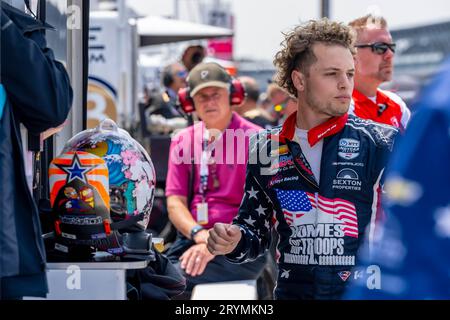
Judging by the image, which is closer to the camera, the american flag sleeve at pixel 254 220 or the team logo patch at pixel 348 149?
the team logo patch at pixel 348 149

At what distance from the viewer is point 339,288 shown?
3398mm

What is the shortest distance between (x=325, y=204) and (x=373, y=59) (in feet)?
6.32

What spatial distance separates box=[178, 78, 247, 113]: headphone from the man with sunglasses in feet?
2.86

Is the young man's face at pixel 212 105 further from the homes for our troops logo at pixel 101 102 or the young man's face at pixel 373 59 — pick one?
the homes for our troops logo at pixel 101 102

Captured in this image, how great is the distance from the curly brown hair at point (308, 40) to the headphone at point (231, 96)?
174cm

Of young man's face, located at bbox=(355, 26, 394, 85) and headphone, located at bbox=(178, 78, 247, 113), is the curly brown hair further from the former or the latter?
headphone, located at bbox=(178, 78, 247, 113)

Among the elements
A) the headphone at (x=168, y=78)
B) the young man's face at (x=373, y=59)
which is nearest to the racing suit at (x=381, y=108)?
the young man's face at (x=373, y=59)

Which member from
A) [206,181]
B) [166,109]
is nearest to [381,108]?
[206,181]

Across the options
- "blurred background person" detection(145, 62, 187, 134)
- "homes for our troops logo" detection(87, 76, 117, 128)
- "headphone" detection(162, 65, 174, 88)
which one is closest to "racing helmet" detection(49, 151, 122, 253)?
"homes for our troops logo" detection(87, 76, 117, 128)

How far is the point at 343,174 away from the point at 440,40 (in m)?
34.8

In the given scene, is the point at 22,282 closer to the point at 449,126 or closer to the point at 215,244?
the point at 215,244

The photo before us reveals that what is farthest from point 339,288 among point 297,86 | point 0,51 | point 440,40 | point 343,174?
point 440,40

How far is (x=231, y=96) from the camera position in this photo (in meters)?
5.67

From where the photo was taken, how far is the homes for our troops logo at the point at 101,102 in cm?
839
